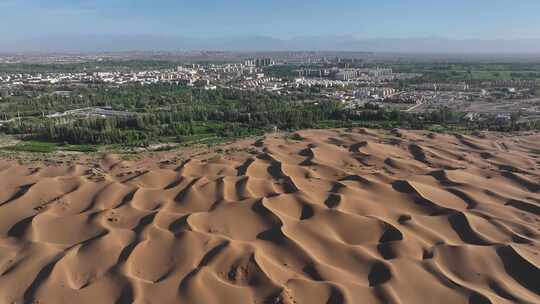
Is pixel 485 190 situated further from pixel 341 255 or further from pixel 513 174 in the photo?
pixel 341 255

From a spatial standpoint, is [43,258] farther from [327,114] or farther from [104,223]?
[327,114]

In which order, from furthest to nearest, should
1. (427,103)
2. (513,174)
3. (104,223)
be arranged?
(427,103), (513,174), (104,223)

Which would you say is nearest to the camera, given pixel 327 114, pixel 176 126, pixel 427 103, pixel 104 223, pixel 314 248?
pixel 314 248

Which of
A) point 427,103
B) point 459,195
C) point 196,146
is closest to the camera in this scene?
point 459,195

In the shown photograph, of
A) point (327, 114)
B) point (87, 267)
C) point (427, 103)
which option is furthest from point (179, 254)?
point (427, 103)

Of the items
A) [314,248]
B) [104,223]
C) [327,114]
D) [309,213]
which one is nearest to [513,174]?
[309,213]

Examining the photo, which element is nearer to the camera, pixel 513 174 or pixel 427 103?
pixel 513 174
